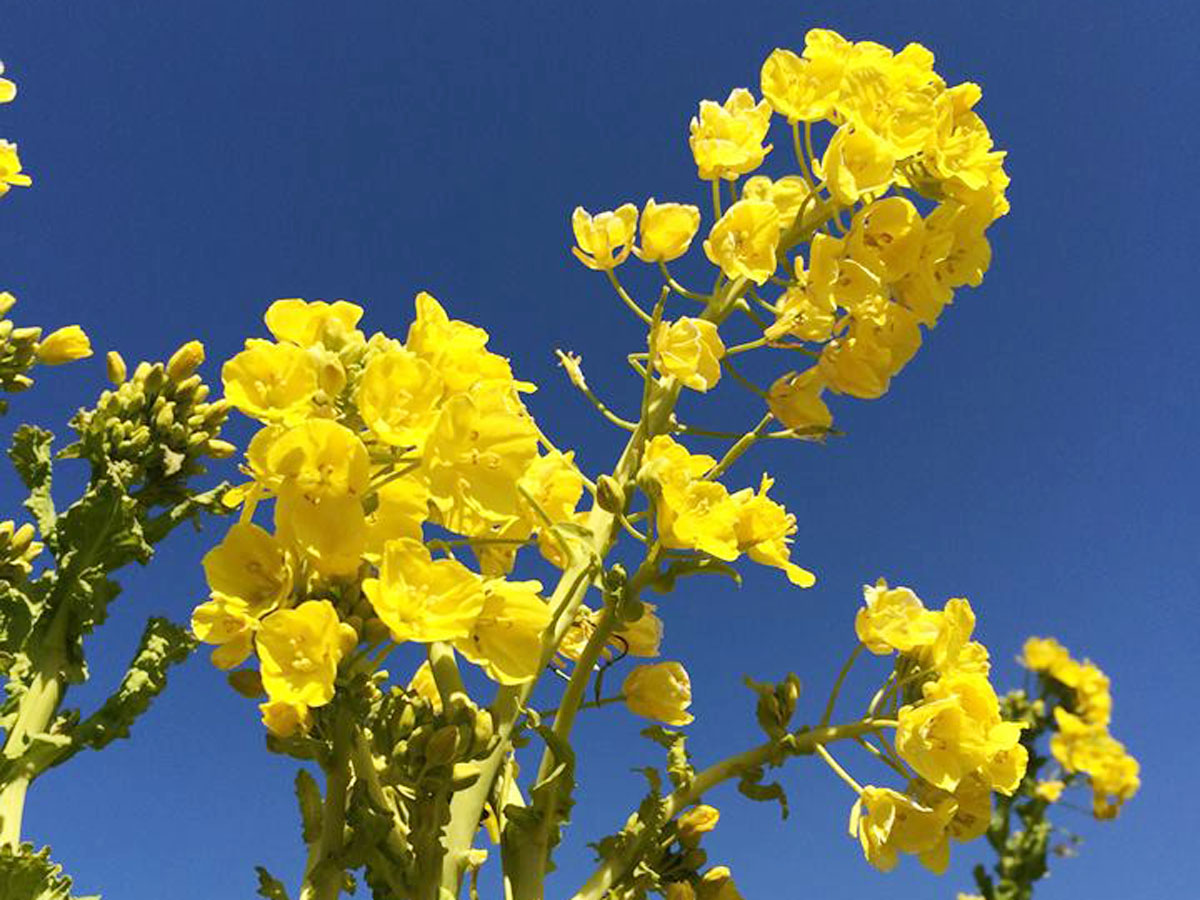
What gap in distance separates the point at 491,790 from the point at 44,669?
72.1 inches

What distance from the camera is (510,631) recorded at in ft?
5.02

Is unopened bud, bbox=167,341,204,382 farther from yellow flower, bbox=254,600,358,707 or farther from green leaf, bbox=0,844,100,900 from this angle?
yellow flower, bbox=254,600,358,707

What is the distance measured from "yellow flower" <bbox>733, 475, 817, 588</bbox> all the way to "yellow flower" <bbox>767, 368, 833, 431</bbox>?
0.30 m

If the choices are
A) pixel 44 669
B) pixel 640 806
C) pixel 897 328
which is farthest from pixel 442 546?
pixel 44 669

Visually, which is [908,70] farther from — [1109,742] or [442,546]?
[1109,742]

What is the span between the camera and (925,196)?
219 cm

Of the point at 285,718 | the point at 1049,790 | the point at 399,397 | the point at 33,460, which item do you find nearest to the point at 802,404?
the point at 399,397

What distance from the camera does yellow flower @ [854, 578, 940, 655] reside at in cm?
194

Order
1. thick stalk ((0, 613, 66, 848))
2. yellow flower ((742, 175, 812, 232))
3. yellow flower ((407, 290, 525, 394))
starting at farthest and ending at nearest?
thick stalk ((0, 613, 66, 848)) → yellow flower ((742, 175, 812, 232)) → yellow flower ((407, 290, 525, 394))

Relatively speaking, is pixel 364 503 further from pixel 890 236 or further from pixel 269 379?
pixel 890 236

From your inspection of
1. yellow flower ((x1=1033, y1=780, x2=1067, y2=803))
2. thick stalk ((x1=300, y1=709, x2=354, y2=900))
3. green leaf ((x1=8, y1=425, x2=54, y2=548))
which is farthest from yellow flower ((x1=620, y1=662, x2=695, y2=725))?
yellow flower ((x1=1033, y1=780, x2=1067, y2=803))

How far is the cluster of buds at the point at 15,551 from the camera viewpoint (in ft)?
10.8

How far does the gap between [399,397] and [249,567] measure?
0.34m

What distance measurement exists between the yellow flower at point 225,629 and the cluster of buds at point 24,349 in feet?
7.58
